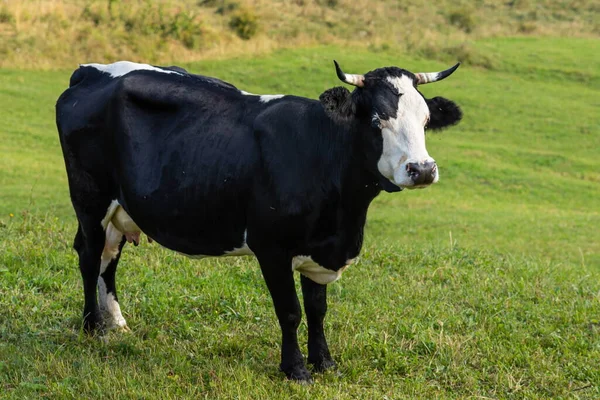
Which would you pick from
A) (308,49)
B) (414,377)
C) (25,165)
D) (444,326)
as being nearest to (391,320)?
(444,326)

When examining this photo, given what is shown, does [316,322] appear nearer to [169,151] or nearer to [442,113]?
[169,151]

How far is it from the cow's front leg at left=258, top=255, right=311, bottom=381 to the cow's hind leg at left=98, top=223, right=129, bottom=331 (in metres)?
1.52

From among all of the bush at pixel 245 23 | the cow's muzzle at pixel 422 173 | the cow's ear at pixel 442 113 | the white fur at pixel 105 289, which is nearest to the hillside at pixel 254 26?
the bush at pixel 245 23

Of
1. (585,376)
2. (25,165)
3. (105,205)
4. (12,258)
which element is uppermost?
(105,205)

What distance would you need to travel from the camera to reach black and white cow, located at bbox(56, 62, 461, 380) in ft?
16.8

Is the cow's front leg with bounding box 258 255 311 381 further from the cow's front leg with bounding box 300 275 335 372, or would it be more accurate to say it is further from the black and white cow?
the cow's front leg with bounding box 300 275 335 372

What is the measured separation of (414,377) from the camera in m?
5.86

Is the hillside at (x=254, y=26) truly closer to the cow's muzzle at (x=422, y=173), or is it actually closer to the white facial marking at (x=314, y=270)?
the white facial marking at (x=314, y=270)

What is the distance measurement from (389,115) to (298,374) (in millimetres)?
1912

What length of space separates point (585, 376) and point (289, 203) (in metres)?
2.50

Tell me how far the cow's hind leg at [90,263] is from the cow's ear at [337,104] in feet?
7.26

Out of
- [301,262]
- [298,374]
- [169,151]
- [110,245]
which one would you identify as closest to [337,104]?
[301,262]

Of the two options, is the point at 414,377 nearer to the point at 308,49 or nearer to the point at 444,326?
the point at 444,326

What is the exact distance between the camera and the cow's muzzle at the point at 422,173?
4.73 meters
